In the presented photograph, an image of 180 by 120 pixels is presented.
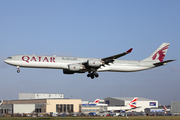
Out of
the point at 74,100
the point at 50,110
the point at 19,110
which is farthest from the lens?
the point at 74,100

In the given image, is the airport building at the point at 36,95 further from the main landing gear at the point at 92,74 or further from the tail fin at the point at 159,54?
the tail fin at the point at 159,54

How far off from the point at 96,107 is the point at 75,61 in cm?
6070

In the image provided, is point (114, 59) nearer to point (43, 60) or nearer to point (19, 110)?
point (43, 60)

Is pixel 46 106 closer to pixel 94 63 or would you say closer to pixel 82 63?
pixel 82 63

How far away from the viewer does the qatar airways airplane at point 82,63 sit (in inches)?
1943

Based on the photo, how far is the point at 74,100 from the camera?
332 ft

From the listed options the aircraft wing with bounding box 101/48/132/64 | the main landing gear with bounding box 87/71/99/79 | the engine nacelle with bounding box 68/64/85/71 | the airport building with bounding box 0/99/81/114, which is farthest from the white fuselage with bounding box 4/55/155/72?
the airport building with bounding box 0/99/81/114

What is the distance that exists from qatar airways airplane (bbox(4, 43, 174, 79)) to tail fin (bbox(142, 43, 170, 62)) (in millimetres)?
2242

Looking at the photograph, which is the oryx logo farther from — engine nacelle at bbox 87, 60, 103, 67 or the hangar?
the hangar

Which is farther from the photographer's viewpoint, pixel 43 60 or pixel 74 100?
pixel 74 100

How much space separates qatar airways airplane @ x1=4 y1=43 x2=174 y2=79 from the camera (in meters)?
49.3

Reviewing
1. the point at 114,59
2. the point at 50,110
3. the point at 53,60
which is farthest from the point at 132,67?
the point at 50,110

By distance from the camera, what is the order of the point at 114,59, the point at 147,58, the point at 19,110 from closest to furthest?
the point at 114,59, the point at 147,58, the point at 19,110

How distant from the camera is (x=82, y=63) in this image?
5194 centimetres
